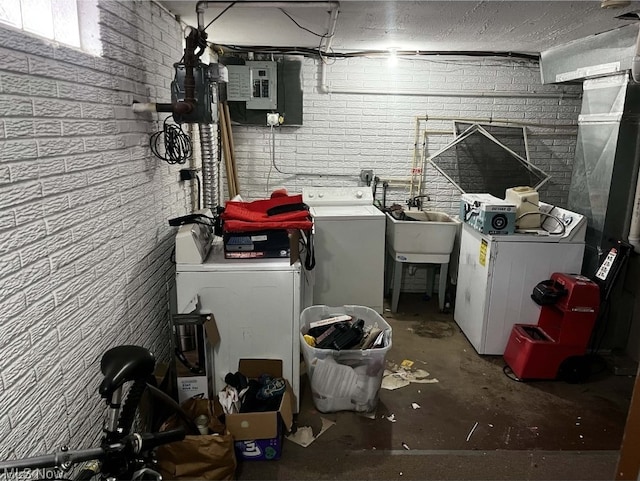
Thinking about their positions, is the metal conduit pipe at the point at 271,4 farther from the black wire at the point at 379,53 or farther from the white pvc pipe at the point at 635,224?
the white pvc pipe at the point at 635,224

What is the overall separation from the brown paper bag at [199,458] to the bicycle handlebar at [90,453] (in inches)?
27.2

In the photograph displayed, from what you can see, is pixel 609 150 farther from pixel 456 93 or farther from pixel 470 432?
pixel 470 432

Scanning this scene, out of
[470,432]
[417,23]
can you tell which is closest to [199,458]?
[470,432]

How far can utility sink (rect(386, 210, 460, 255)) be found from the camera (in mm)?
3805

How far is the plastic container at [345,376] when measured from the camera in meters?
2.44

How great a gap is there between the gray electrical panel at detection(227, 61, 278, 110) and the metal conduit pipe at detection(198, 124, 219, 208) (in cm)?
73

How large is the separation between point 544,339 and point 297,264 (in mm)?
1838

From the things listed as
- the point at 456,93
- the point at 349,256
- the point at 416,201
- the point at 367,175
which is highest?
the point at 456,93

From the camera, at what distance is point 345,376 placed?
2490mm

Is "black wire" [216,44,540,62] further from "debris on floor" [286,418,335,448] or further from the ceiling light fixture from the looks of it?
"debris on floor" [286,418,335,448]

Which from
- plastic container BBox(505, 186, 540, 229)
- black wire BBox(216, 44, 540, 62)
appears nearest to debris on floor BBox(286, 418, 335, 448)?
plastic container BBox(505, 186, 540, 229)

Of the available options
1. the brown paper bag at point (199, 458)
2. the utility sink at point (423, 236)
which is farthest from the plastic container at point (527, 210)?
the brown paper bag at point (199, 458)

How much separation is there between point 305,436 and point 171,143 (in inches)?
72.0

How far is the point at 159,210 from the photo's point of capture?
252cm
